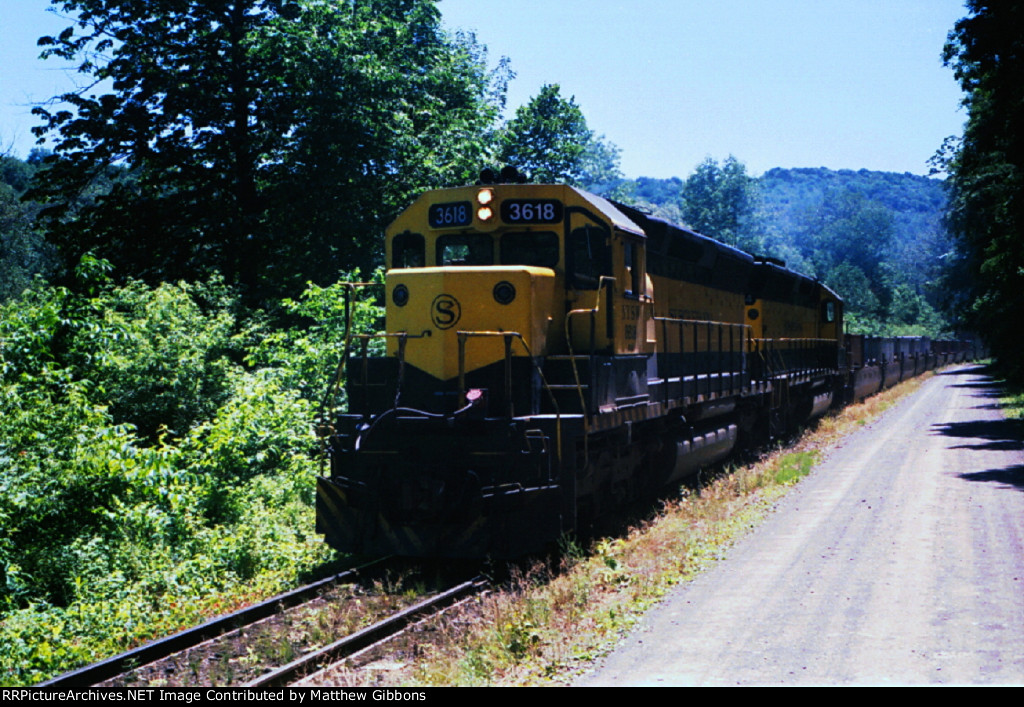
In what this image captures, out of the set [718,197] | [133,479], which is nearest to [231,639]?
[133,479]

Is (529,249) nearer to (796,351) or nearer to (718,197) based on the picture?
(796,351)

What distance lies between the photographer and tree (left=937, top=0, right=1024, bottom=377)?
21531 millimetres

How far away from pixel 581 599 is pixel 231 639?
308cm

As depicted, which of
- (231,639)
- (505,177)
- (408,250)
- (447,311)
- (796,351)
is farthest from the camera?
(796,351)

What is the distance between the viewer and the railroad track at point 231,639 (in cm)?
695

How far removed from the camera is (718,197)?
11100cm

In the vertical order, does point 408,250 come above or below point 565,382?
above

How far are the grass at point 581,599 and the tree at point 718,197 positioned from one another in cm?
9955

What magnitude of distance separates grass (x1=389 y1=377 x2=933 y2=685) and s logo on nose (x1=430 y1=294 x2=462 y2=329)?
2732 millimetres

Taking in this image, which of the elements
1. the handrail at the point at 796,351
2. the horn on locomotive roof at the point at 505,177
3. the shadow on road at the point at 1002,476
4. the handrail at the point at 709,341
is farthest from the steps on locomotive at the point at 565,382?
the handrail at the point at 796,351

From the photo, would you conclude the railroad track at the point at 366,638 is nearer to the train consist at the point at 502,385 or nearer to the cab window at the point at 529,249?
the train consist at the point at 502,385

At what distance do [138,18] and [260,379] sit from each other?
42.4ft
